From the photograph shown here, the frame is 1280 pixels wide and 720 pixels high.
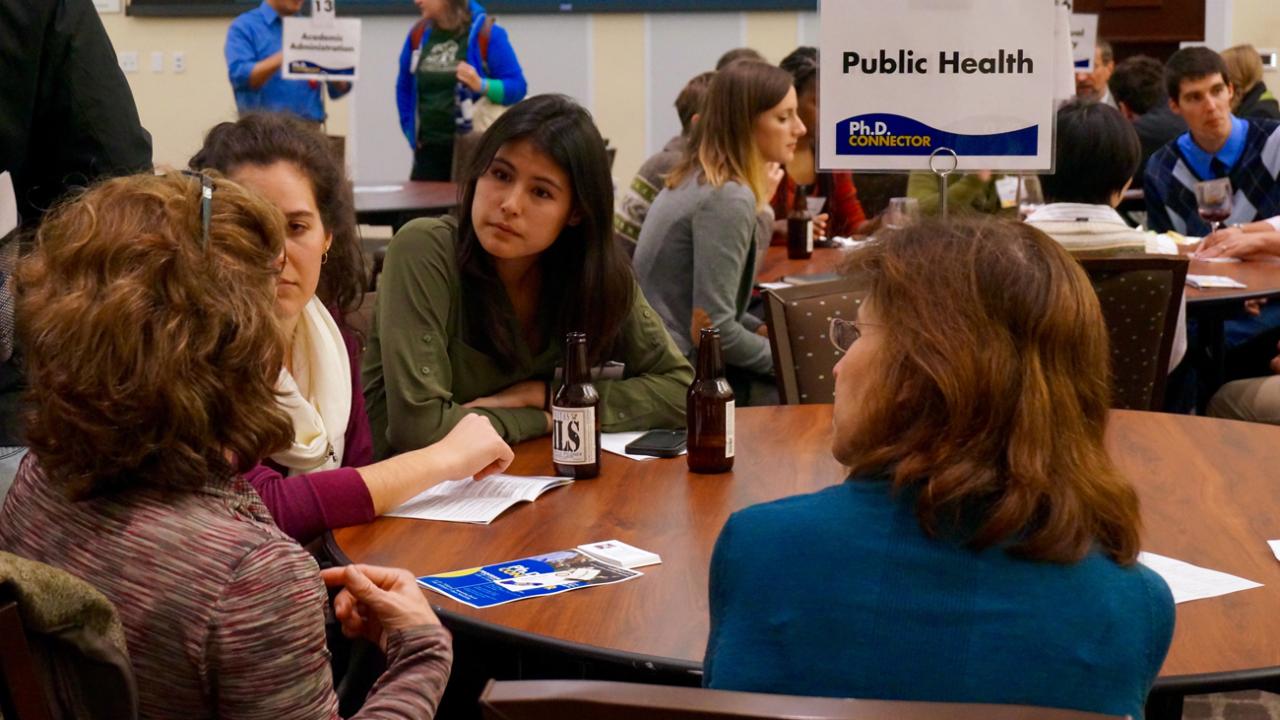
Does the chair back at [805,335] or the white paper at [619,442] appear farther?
the chair back at [805,335]

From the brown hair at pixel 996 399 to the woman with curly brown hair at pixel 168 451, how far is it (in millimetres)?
544

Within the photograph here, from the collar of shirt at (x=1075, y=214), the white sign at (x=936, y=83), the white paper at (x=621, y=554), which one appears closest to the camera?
the white paper at (x=621, y=554)

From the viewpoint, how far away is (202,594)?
3.84ft

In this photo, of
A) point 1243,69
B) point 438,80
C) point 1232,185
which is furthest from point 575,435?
point 1243,69

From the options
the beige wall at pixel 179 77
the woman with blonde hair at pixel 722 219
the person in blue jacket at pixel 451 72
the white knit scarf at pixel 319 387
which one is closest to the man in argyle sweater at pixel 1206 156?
the woman with blonde hair at pixel 722 219

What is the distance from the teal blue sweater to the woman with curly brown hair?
1.33ft

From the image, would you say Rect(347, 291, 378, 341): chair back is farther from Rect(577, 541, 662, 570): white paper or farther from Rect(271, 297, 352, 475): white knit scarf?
Rect(577, 541, 662, 570): white paper

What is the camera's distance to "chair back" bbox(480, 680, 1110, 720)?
86 cm

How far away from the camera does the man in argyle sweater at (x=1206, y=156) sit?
17.5 feet

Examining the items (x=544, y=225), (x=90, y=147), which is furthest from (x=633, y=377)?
(x=90, y=147)

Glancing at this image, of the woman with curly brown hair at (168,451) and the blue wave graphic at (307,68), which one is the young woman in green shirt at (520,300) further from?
the blue wave graphic at (307,68)

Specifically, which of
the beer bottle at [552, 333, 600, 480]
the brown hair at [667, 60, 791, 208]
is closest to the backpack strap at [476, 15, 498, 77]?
the brown hair at [667, 60, 791, 208]

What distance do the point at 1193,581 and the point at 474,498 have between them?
3.27 ft

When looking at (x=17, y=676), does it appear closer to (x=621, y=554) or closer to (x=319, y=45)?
(x=621, y=554)
